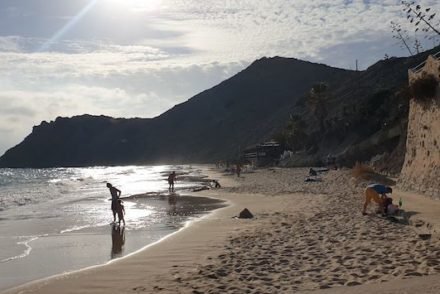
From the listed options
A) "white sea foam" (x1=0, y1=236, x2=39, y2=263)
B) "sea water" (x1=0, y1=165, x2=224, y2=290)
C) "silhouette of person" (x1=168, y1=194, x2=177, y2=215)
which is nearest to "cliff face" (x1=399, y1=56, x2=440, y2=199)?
"sea water" (x1=0, y1=165, x2=224, y2=290)

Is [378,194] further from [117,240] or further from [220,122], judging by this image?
[220,122]

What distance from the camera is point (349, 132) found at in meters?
56.9

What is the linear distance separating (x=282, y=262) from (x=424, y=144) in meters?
11.4

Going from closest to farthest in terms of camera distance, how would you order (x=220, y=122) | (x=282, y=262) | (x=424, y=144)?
(x=282, y=262) < (x=424, y=144) < (x=220, y=122)

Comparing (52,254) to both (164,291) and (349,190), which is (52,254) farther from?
(349,190)

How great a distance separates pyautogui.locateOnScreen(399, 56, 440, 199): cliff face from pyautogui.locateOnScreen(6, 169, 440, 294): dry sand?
3.97 metres

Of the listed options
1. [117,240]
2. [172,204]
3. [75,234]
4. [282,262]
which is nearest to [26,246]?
[75,234]

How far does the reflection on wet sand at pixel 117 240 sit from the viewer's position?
1274 cm

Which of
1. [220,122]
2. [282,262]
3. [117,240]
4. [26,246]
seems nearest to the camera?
[282,262]

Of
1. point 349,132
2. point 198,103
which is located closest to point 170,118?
point 198,103

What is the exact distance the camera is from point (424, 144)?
18.5m

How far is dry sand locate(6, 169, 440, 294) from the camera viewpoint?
25.3ft

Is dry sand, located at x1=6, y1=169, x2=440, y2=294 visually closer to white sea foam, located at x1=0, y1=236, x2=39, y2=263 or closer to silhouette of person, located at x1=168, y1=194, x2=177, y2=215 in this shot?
white sea foam, located at x1=0, y1=236, x2=39, y2=263

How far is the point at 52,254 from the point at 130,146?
184 meters
